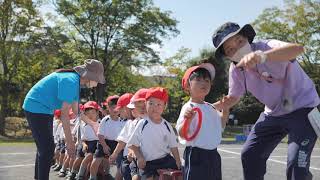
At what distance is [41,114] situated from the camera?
17.7ft

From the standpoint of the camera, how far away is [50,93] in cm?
543

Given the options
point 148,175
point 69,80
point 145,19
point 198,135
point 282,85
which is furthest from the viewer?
point 145,19

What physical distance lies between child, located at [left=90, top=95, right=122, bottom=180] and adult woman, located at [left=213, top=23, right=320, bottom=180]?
11.3 ft

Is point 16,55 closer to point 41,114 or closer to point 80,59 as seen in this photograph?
point 80,59

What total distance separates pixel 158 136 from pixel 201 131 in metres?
1.06

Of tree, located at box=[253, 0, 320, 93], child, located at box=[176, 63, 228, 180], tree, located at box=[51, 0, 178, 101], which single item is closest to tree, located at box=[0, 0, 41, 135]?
tree, located at box=[51, 0, 178, 101]

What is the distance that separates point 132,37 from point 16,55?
23.9 ft

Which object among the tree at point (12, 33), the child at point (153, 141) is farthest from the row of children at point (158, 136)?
the tree at point (12, 33)

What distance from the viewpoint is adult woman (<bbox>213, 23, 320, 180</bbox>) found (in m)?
3.62

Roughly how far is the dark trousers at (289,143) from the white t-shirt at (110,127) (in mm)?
3338

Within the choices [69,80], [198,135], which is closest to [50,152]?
[69,80]

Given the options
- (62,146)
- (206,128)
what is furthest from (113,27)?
(206,128)

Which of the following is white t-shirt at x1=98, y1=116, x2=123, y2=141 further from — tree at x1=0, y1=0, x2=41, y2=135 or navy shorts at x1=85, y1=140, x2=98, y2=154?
tree at x1=0, y1=0, x2=41, y2=135

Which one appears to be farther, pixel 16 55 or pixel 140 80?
pixel 140 80
